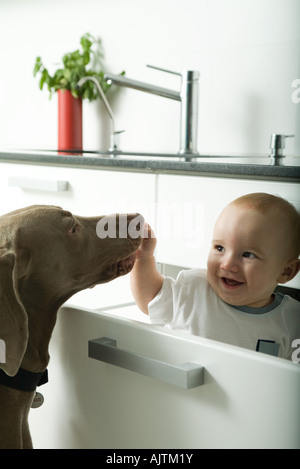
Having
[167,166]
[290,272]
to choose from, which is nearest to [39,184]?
[167,166]

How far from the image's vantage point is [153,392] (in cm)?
89

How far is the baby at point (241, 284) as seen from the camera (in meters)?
1.23

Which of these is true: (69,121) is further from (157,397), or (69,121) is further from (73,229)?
(157,397)

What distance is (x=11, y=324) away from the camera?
90 centimetres

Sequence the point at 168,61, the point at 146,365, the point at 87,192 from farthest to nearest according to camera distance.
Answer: the point at 168,61, the point at 87,192, the point at 146,365

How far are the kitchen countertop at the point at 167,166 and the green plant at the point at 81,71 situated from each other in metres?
0.67

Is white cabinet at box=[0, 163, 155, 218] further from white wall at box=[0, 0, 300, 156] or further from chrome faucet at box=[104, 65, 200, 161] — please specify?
white wall at box=[0, 0, 300, 156]

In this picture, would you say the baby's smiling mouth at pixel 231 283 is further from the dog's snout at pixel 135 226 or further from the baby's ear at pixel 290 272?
the dog's snout at pixel 135 226

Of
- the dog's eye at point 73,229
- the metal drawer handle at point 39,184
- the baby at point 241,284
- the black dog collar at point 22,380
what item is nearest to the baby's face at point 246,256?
the baby at point 241,284

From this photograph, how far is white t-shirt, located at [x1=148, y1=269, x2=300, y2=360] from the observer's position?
124 centimetres

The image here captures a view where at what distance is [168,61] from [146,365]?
72.2 inches

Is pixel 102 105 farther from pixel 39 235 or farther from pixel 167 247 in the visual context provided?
pixel 39 235

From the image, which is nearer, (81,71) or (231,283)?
(231,283)

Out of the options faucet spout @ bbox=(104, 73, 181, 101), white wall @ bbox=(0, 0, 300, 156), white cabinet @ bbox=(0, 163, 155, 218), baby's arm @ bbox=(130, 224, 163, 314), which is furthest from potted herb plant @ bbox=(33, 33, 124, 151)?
baby's arm @ bbox=(130, 224, 163, 314)
